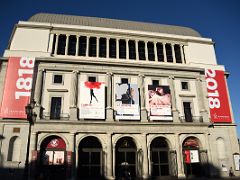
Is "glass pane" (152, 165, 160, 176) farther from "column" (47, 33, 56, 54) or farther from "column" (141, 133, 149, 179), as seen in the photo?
"column" (47, 33, 56, 54)

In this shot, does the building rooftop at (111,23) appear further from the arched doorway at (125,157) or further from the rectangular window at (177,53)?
the arched doorway at (125,157)

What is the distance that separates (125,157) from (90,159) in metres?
4.22

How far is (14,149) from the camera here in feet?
85.4

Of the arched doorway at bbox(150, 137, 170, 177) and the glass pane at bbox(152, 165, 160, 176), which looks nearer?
the glass pane at bbox(152, 165, 160, 176)

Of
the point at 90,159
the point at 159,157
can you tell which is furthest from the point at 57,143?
the point at 159,157

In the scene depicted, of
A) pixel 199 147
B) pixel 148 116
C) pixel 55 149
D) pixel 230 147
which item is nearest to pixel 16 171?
pixel 55 149

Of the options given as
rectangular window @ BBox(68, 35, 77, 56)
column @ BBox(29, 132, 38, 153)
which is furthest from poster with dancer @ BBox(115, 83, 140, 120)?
column @ BBox(29, 132, 38, 153)

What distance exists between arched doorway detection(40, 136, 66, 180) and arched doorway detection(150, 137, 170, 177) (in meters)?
10.5

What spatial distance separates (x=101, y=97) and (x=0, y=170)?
1352 cm

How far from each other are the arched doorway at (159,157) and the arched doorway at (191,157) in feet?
7.44

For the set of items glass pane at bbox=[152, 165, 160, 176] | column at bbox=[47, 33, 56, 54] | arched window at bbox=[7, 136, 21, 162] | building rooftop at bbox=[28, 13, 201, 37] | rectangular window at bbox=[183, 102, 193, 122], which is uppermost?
building rooftop at bbox=[28, 13, 201, 37]

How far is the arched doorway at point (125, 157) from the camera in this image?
90.5 ft

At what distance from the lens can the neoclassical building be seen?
26.7 meters

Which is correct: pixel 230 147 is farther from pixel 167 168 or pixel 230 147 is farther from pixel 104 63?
pixel 104 63
